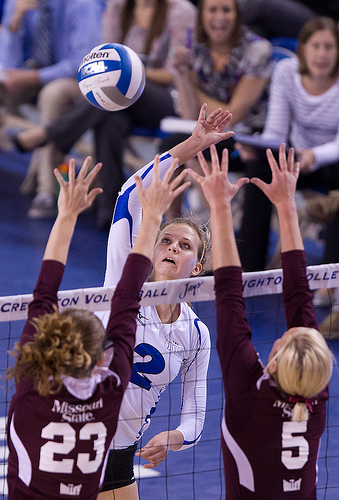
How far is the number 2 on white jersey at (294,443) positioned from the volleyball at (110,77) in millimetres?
2175

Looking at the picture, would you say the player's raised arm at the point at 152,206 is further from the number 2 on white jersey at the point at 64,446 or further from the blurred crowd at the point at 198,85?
the blurred crowd at the point at 198,85

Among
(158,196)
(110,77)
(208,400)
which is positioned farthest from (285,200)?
(208,400)

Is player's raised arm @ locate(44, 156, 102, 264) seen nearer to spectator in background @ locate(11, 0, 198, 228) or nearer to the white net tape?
the white net tape

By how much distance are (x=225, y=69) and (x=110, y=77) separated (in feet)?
9.83

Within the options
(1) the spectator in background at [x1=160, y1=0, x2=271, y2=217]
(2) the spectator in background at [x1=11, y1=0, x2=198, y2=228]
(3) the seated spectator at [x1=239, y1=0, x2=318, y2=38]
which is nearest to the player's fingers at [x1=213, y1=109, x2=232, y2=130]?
(1) the spectator in background at [x1=160, y1=0, x2=271, y2=217]

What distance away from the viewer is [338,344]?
508 centimetres

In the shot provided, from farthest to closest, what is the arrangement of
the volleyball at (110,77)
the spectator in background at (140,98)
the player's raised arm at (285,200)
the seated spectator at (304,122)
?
the spectator in background at (140,98) < the seated spectator at (304,122) < the volleyball at (110,77) < the player's raised arm at (285,200)

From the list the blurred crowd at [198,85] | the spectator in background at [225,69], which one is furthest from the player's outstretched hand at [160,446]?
the spectator in background at [225,69]

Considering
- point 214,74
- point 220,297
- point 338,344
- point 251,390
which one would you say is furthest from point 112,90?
point 214,74

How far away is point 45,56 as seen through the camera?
28.0 feet

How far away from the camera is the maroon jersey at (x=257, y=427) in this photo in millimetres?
2277

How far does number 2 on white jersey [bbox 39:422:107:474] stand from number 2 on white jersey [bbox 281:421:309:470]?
1.92 feet

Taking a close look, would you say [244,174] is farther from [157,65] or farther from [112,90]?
[112,90]

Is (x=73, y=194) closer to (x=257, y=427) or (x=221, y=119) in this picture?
(x=221, y=119)
